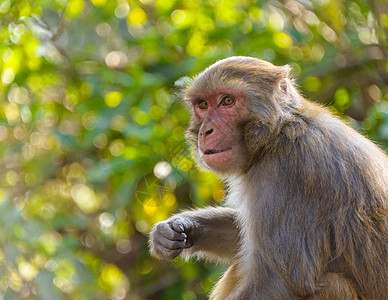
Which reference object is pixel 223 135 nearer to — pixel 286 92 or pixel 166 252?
pixel 286 92

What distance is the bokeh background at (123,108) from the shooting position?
6012 millimetres

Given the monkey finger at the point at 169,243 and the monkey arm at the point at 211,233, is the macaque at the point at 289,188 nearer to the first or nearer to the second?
the monkey finger at the point at 169,243

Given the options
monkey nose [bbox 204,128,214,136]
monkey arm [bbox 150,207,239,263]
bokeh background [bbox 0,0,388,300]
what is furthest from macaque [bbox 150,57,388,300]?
bokeh background [bbox 0,0,388,300]

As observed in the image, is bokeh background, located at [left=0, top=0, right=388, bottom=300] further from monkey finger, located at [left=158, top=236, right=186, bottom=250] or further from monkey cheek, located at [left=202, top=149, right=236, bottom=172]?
monkey cheek, located at [left=202, top=149, right=236, bottom=172]

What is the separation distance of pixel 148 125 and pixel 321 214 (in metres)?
2.57

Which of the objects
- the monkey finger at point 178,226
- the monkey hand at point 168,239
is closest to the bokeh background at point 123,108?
the monkey finger at point 178,226

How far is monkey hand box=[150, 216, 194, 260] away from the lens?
4.47 meters

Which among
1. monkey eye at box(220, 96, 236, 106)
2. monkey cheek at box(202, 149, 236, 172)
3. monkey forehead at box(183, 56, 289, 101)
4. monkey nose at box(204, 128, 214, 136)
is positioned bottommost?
monkey cheek at box(202, 149, 236, 172)

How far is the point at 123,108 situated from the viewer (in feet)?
20.2

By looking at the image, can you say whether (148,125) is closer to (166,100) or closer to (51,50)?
(166,100)

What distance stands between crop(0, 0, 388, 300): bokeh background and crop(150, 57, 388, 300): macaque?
1562 mm

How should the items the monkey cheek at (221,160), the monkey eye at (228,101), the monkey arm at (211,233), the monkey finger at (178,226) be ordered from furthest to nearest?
the monkey arm at (211,233), the monkey finger at (178,226), the monkey eye at (228,101), the monkey cheek at (221,160)

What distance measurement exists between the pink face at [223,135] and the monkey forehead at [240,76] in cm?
5

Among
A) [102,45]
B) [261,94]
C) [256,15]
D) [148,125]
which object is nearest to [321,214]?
[261,94]
